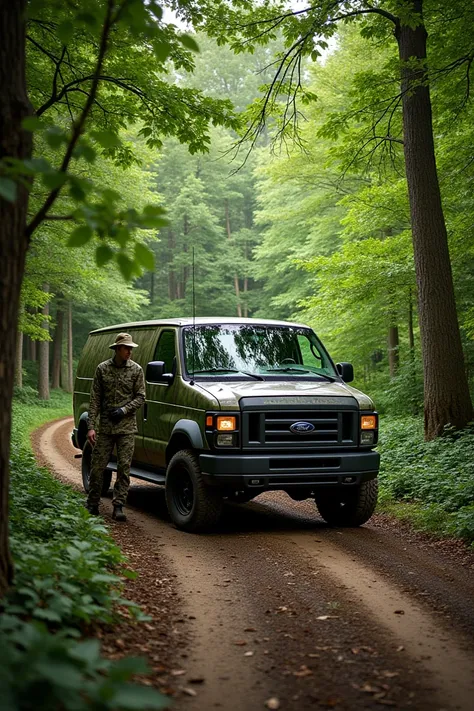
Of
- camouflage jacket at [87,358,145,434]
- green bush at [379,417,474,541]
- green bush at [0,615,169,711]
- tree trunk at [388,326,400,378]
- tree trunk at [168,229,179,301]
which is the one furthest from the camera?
tree trunk at [168,229,179,301]

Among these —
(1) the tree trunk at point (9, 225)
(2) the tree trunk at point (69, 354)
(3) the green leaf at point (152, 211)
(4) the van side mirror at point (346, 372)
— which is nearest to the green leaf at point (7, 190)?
(3) the green leaf at point (152, 211)

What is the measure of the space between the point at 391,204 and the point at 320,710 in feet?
43.1

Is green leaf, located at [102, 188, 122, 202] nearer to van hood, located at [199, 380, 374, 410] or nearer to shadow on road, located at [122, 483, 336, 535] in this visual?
van hood, located at [199, 380, 374, 410]

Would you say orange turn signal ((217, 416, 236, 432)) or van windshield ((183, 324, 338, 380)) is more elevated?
van windshield ((183, 324, 338, 380))

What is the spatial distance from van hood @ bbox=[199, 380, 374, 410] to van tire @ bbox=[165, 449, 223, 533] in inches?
30.9

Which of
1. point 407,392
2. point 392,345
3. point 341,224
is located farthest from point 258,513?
point 341,224

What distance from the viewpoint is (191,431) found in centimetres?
803

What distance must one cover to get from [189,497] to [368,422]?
7.42 ft

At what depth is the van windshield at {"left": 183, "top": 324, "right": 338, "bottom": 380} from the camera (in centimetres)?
879

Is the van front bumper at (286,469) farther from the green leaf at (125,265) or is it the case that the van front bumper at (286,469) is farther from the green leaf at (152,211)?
the green leaf at (152,211)

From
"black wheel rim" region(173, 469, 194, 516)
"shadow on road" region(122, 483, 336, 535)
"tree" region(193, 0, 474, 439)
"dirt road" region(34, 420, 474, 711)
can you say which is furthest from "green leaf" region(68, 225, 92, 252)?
"tree" region(193, 0, 474, 439)

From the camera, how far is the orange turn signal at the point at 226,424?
25.2 feet

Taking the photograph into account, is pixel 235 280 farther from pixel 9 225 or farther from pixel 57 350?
pixel 9 225

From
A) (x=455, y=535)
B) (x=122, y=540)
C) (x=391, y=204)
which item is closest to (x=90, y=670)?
(x=122, y=540)
